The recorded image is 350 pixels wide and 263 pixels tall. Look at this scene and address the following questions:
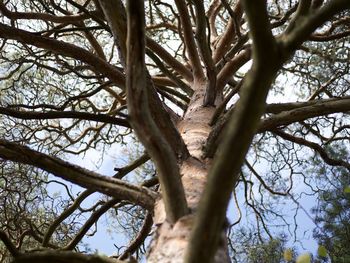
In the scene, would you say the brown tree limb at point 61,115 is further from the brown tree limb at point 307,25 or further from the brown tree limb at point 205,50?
the brown tree limb at point 307,25

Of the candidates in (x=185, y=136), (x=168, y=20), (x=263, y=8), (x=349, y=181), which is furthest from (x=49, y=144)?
(x=263, y=8)

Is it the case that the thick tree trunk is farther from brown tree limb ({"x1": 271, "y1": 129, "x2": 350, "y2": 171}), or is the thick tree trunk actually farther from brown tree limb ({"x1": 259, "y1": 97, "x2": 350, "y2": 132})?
brown tree limb ({"x1": 271, "y1": 129, "x2": 350, "y2": 171})

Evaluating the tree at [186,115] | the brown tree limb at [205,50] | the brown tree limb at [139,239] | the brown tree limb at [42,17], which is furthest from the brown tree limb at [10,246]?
the brown tree limb at [42,17]

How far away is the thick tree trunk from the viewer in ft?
3.92

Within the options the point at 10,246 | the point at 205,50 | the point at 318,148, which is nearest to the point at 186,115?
the point at 205,50

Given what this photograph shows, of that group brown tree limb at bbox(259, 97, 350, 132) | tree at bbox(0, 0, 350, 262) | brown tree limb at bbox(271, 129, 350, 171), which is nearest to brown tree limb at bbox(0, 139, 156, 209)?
tree at bbox(0, 0, 350, 262)

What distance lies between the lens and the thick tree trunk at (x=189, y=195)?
1.19m

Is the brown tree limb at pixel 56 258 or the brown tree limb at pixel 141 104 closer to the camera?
the brown tree limb at pixel 141 104

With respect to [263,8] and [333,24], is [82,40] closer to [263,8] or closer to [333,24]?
[333,24]

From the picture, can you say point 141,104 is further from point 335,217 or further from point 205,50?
point 335,217

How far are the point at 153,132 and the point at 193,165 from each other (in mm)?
737

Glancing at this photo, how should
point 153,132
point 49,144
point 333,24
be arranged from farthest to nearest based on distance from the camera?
point 49,144, point 333,24, point 153,132

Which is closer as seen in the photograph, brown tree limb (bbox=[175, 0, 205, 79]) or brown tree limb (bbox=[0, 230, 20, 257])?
brown tree limb (bbox=[0, 230, 20, 257])

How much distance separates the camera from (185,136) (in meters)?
2.18
